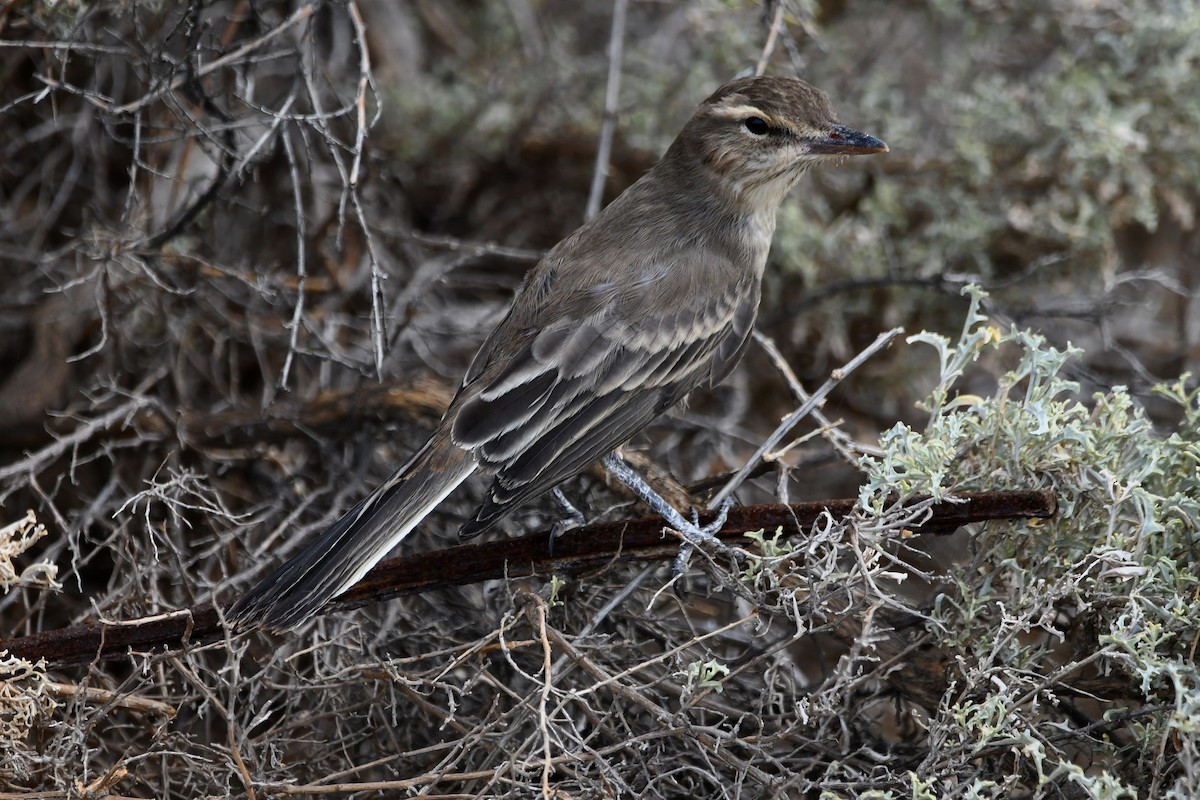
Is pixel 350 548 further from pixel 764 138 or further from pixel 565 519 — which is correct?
pixel 764 138

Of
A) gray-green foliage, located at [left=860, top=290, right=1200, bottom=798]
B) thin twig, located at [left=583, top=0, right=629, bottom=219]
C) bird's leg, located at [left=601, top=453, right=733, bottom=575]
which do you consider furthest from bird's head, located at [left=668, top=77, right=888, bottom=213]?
bird's leg, located at [left=601, top=453, right=733, bottom=575]

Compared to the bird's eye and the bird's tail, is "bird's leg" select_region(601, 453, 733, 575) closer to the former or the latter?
the bird's tail

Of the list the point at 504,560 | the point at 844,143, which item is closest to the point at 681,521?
the point at 504,560

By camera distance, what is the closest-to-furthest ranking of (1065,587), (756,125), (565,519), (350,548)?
(1065,587), (350,548), (565,519), (756,125)

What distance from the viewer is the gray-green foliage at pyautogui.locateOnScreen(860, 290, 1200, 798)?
273 centimetres

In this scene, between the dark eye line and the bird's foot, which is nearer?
the bird's foot

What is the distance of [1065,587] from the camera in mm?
2840

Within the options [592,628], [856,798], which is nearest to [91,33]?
[592,628]

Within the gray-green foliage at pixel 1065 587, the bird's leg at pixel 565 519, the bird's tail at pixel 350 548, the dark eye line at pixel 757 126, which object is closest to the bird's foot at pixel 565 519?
the bird's leg at pixel 565 519

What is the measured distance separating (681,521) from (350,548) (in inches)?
35.4

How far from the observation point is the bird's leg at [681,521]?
3168 mm

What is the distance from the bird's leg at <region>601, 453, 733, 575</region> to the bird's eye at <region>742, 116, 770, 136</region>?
139cm

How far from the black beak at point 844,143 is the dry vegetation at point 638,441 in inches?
22.9

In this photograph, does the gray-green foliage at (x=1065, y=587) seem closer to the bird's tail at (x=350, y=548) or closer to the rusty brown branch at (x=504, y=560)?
the rusty brown branch at (x=504, y=560)
